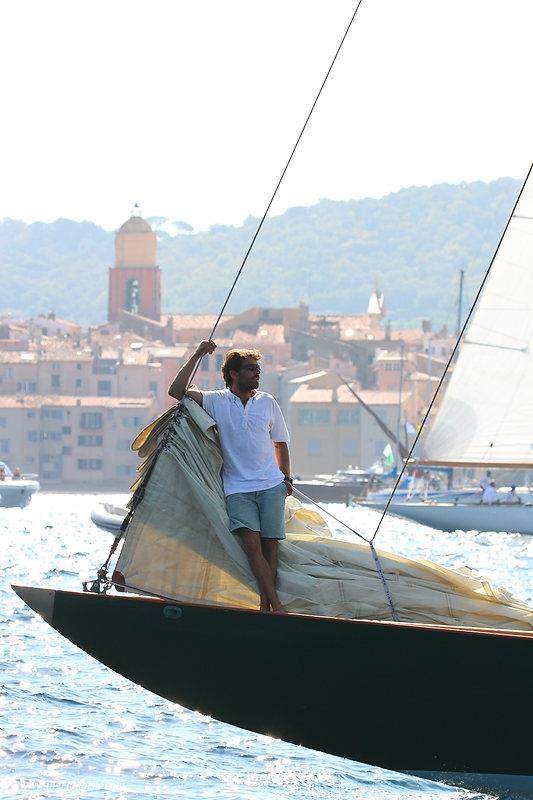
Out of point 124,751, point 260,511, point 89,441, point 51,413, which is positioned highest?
point 260,511

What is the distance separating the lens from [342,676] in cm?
748

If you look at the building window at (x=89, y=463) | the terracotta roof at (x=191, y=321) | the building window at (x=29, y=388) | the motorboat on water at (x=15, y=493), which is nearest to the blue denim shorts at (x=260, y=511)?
the motorboat on water at (x=15, y=493)

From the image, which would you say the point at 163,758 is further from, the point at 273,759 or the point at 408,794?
the point at 408,794

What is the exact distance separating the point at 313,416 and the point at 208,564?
7901 centimetres

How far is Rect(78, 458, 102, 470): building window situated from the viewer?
93125mm

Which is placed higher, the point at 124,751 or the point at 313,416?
the point at 124,751

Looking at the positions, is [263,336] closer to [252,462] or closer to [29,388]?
[29,388]

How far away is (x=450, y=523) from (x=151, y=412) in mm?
56539

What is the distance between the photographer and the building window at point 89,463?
9312 centimetres

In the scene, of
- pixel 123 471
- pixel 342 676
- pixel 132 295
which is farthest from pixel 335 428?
A: pixel 342 676

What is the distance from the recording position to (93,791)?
28.1 ft

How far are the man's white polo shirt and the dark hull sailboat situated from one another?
0.56m

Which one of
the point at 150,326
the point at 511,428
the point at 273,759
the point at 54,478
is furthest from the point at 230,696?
the point at 150,326

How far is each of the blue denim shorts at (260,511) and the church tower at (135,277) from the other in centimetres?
11587
